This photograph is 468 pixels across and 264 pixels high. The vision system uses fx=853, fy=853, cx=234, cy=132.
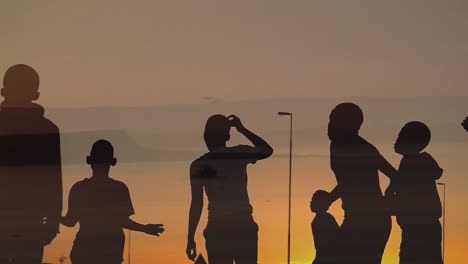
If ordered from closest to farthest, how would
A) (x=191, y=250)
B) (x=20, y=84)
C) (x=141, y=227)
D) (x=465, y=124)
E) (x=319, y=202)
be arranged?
(x=20, y=84)
(x=141, y=227)
(x=191, y=250)
(x=319, y=202)
(x=465, y=124)

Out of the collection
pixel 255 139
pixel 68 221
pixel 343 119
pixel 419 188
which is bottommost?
pixel 68 221

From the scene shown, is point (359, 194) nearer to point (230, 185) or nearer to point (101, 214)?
point (230, 185)

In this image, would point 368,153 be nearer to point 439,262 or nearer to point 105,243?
point 439,262

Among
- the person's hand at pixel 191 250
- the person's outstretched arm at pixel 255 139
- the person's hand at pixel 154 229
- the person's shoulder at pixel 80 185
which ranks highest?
the person's outstretched arm at pixel 255 139

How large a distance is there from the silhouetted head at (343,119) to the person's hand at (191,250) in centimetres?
82

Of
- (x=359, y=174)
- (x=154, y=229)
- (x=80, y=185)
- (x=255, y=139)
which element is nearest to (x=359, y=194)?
(x=359, y=174)

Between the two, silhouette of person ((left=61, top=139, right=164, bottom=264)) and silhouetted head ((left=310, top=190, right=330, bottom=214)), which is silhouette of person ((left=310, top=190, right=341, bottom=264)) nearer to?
silhouetted head ((left=310, top=190, right=330, bottom=214))

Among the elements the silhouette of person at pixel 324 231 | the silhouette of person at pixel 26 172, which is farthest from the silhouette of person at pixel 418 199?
the silhouette of person at pixel 26 172

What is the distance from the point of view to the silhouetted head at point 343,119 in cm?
401

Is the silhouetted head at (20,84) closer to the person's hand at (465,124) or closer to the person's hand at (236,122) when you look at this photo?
the person's hand at (236,122)

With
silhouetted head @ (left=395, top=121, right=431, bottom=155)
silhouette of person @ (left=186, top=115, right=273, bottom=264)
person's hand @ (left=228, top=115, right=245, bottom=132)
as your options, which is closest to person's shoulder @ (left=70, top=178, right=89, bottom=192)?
silhouette of person @ (left=186, top=115, right=273, bottom=264)

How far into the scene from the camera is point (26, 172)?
3652mm

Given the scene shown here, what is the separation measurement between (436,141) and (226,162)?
105 centimetres

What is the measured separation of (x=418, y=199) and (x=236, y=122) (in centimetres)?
100
